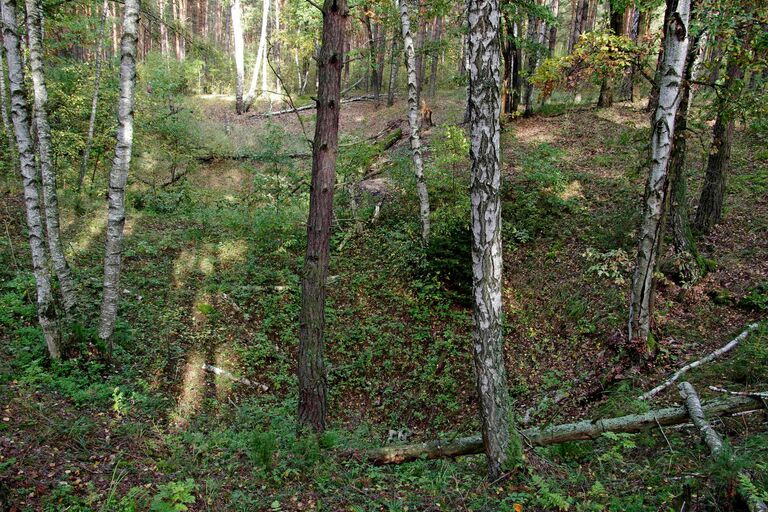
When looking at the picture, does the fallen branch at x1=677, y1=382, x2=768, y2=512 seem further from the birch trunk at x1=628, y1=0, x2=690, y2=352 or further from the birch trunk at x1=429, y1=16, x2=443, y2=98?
the birch trunk at x1=429, y1=16, x2=443, y2=98

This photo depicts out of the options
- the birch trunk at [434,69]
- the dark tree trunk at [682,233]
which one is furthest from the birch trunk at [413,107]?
the birch trunk at [434,69]

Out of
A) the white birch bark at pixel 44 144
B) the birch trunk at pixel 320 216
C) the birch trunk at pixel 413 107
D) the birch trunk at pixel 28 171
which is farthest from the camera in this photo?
the birch trunk at pixel 413 107

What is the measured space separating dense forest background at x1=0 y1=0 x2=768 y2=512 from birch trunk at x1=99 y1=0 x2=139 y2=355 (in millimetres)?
39

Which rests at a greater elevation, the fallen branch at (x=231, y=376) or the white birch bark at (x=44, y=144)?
the white birch bark at (x=44, y=144)

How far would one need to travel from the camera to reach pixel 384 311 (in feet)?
32.3

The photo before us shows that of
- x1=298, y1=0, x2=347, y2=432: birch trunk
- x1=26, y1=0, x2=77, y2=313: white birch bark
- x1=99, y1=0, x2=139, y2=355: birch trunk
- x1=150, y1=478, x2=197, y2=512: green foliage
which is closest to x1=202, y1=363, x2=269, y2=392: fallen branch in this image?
x1=99, y1=0, x2=139, y2=355: birch trunk

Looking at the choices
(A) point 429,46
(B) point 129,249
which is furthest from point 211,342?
(A) point 429,46

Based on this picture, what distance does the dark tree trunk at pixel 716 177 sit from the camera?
874 cm

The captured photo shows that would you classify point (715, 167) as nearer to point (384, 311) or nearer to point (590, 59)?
point (590, 59)

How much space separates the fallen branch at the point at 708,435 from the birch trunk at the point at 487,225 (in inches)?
69.3

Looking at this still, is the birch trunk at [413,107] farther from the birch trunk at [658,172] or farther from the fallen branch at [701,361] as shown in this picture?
the fallen branch at [701,361]

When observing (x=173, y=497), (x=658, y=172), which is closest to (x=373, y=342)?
(x=173, y=497)

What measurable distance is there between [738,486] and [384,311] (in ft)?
23.0

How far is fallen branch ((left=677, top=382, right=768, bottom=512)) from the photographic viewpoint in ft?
10.3
